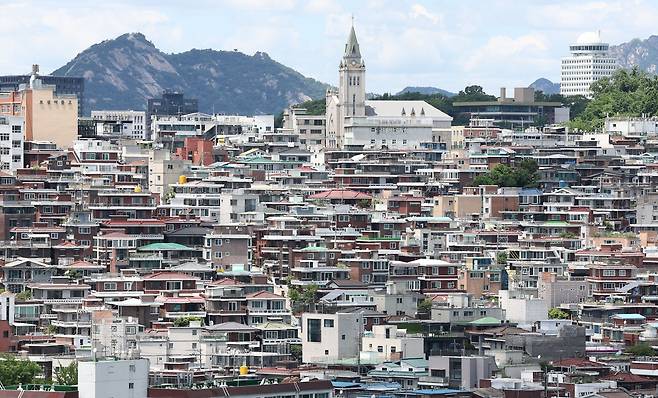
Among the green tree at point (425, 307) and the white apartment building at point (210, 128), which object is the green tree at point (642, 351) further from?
the white apartment building at point (210, 128)

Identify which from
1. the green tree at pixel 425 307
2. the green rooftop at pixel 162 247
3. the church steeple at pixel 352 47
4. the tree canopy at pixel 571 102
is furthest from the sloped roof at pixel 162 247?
the tree canopy at pixel 571 102

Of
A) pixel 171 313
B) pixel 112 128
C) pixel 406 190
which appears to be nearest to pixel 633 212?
pixel 406 190

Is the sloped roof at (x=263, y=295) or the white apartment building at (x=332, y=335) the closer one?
the white apartment building at (x=332, y=335)

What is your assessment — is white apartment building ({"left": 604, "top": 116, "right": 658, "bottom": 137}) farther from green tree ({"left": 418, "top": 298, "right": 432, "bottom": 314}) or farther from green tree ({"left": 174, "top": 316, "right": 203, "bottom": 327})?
green tree ({"left": 174, "top": 316, "right": 203, "bottom": 327})

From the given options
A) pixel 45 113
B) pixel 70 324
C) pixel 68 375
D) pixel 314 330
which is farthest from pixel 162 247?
pixel 45 113

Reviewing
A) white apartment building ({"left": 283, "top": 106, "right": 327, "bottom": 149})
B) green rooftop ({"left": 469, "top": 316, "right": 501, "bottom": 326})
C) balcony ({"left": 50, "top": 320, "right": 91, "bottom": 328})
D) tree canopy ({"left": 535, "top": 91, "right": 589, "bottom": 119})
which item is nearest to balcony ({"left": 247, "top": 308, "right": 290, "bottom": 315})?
balcony ({"left": 50, "top": 320, "right": 91, "bottom": 328})

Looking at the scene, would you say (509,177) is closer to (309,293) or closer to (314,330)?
(309,293)
